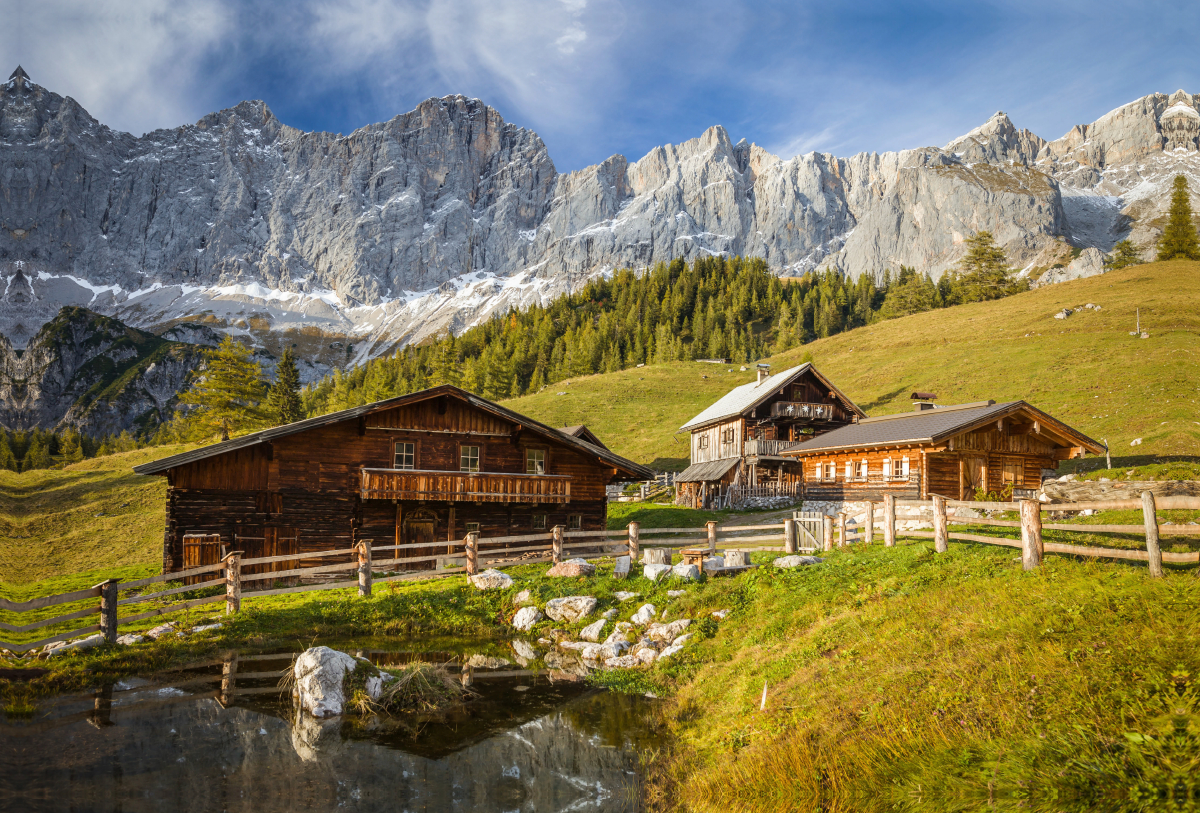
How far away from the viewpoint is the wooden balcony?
27641mm

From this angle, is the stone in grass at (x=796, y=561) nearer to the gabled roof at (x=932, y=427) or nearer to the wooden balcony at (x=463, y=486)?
the wooden balcony at (x=463, y=486)

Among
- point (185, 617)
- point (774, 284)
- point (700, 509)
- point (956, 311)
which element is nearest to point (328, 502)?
point (185, 617)

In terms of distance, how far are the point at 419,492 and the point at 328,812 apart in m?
19.6

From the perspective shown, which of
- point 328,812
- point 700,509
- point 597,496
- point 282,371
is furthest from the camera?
point 282,371

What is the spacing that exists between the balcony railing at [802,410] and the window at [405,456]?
99.8 feet

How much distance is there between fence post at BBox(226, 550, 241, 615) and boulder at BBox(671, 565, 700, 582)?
40.9 ft

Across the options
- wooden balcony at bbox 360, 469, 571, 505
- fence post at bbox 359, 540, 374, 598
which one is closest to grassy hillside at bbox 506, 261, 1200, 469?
wooden balcony at bbox 360, 469, 571, 505

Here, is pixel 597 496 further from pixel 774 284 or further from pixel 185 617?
pixel 774 284

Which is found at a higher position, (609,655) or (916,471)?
(916,471)

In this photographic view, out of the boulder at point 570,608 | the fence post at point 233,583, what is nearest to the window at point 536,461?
the boulder at point 570,608

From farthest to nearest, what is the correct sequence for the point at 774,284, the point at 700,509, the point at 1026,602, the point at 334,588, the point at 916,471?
the point at 774,284 → the point at 700,509 → the point at 916,471 → the point at 334,588 → the point at 1026,602

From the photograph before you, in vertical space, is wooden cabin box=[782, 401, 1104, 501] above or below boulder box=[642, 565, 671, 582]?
above

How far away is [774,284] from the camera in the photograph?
14700 centimetres

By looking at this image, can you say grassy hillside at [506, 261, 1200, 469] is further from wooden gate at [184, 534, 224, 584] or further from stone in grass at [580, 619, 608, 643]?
wooden gate at [184, 534, 224, 584]
